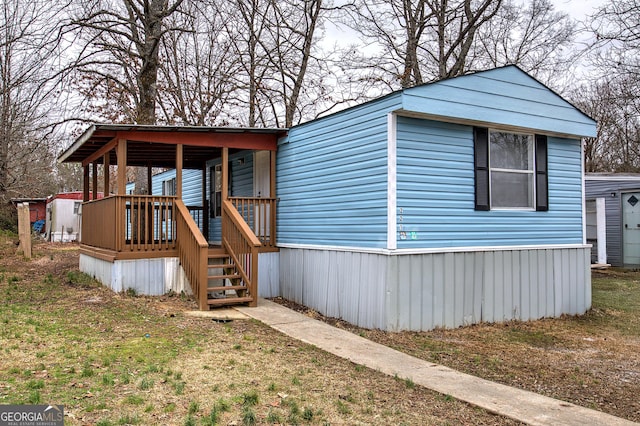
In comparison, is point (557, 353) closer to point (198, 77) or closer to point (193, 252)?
point (193, 252)

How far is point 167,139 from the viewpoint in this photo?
8734 mm

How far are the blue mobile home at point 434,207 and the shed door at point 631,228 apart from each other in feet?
27.1

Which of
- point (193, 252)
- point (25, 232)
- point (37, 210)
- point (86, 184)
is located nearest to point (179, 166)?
point (193, 252)

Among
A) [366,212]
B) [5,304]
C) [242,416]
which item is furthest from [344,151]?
[5,304]

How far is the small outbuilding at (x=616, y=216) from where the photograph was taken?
15.8 metres

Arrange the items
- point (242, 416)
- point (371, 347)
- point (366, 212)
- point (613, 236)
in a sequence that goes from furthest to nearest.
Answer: point (613, 236), point (366, 212), point (371, 347), point (242, 416)

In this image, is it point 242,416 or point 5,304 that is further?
point 5,304

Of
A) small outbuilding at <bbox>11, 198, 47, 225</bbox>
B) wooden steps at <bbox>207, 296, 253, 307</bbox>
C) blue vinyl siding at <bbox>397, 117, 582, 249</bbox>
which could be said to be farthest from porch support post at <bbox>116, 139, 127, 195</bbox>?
small outbuilding at <bbox>11, 198, 47, 225</bbox>

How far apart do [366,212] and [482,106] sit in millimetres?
2502

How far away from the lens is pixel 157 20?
600 inches

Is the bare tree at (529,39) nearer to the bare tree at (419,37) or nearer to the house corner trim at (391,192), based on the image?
the bare tree at (419,37)

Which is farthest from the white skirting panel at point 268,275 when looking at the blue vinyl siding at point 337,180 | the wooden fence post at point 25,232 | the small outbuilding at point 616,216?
the small outbuilding at point 616,216

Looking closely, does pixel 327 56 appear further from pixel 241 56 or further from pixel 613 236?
pixel 613 236

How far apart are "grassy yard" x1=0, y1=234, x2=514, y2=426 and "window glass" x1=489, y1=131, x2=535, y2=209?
4.32 m
